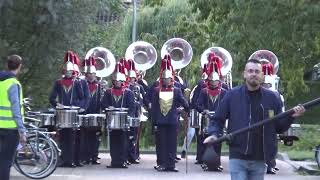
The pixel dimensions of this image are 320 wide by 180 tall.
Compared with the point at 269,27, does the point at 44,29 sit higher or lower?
lower

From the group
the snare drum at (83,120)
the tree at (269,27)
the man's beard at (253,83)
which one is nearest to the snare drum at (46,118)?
the snare drum at (83,120)

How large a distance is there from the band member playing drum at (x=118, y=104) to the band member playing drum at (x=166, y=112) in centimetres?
50

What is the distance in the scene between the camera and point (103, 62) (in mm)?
16891

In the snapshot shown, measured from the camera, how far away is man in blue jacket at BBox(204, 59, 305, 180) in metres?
7.46

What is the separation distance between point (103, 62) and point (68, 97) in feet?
8.10

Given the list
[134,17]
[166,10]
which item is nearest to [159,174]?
[134,17]

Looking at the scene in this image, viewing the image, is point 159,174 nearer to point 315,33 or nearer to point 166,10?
point 315,33

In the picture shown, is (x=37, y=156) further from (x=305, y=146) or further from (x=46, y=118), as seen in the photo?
(x=305, y=146)

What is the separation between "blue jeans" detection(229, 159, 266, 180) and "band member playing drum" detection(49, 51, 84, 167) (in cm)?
729

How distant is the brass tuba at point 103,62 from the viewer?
54.9 ft

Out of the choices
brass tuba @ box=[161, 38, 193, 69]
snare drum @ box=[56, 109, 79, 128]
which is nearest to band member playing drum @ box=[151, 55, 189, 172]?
snare drum @ box=[56, 109, 79, 128]

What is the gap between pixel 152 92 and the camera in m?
14.9

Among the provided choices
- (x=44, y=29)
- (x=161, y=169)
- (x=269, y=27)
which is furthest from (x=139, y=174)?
(x=269, y=27)

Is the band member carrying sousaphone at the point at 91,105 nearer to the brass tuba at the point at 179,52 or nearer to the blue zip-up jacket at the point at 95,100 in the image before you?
the blue zip-up jacket at the point at 95,100
